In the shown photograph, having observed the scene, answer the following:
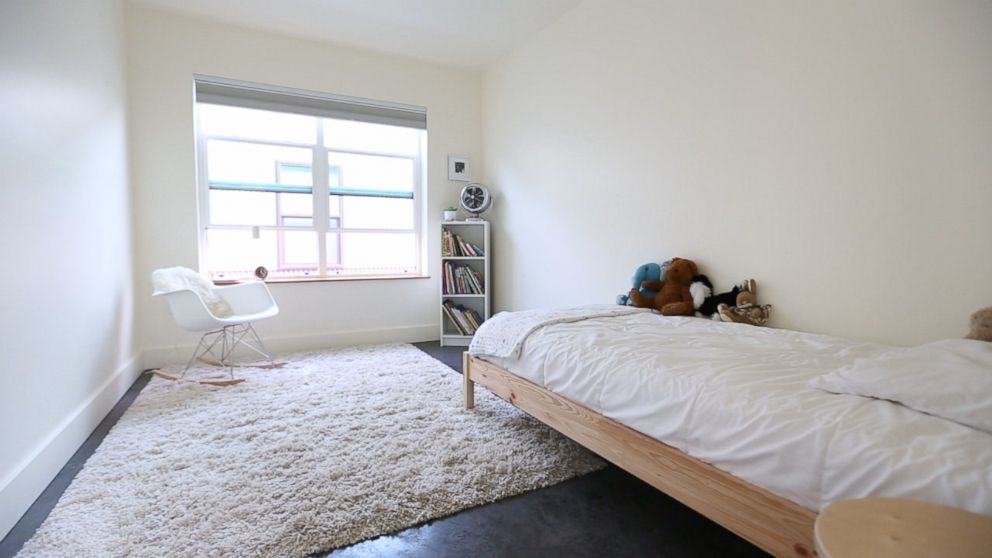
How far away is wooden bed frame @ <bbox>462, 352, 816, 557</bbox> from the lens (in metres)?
1.01

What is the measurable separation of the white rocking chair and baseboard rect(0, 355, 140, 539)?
20.5 inches

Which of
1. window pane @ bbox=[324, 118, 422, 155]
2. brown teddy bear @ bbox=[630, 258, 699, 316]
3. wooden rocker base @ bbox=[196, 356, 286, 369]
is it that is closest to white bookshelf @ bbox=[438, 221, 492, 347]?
window pane @ bbox=[324, 118, 422, 155]

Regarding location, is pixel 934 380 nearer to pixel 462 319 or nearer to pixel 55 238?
pixel 55 238

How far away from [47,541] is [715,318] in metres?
2.71

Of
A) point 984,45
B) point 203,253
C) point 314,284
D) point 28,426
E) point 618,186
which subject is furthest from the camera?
point 314,284

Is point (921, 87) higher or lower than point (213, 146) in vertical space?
lower

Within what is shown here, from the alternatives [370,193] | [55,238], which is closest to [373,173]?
[370,193]

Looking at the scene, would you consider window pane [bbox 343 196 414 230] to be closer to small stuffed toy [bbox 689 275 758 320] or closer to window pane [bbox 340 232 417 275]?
window pane [bbox 340 232 417 275]

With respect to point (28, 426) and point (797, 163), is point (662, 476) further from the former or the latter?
point (28, 426)

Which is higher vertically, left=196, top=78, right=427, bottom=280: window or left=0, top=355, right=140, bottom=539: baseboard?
left=196, top=78, right=427, bottom=280: window

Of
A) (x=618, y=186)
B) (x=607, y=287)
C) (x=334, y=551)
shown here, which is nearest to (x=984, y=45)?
(x=618, y=186)

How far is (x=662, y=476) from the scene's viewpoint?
4.37 feet

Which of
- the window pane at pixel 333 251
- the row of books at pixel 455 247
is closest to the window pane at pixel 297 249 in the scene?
the window pane at pixel 333 251

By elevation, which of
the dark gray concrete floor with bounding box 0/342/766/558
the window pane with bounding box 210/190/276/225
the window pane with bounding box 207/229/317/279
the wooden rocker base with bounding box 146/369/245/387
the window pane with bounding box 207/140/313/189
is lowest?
the dark gray concrete floor with bounding box 0/342/766/558
